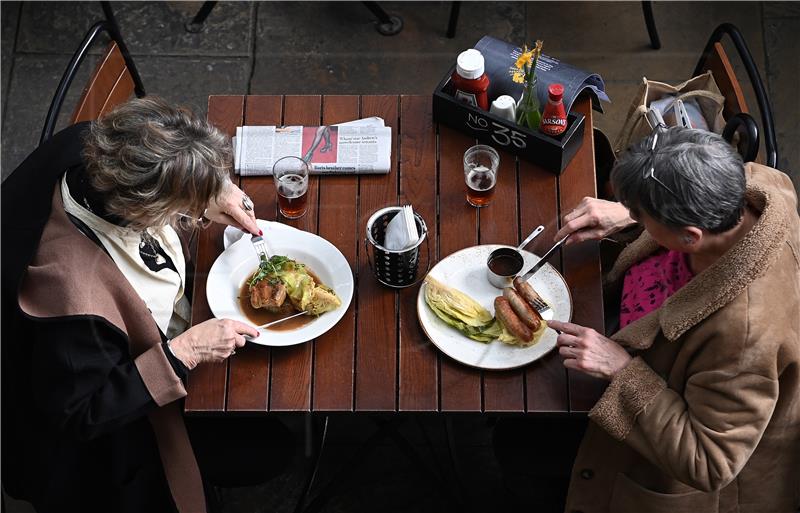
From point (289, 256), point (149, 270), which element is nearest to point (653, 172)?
point (289, 256)

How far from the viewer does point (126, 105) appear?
84.2 inches

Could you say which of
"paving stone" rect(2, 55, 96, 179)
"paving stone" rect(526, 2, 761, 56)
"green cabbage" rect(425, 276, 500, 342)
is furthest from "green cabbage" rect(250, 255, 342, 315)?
"paving stone" rect(526, 2, 761, 56)

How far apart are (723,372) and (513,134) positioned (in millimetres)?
879

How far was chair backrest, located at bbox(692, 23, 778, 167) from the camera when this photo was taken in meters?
2.54

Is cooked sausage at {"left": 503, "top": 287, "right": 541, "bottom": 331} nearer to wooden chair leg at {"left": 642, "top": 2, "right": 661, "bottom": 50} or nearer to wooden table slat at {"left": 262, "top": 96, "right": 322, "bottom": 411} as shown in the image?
wooden table slat at {"left": 262, "top": 96, "right": 322, "bottom": 411}

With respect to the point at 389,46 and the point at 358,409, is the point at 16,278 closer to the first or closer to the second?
the point at 358,409

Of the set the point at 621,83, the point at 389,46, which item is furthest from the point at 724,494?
the point at 389,46

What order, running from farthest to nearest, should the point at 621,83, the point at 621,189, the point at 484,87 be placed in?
the point at 621,83, the point at 484,87, the point at 621,189

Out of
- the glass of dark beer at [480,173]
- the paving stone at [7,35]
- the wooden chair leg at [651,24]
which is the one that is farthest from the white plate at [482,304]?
the paving stone at [7,35]

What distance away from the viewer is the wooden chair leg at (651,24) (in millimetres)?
3979

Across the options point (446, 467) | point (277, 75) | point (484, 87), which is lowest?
point (446, 467)

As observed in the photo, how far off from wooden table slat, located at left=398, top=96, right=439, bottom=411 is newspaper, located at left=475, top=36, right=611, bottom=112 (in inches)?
9.0

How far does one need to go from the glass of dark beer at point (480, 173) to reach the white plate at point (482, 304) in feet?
0.52

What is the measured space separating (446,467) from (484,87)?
1359 mm
